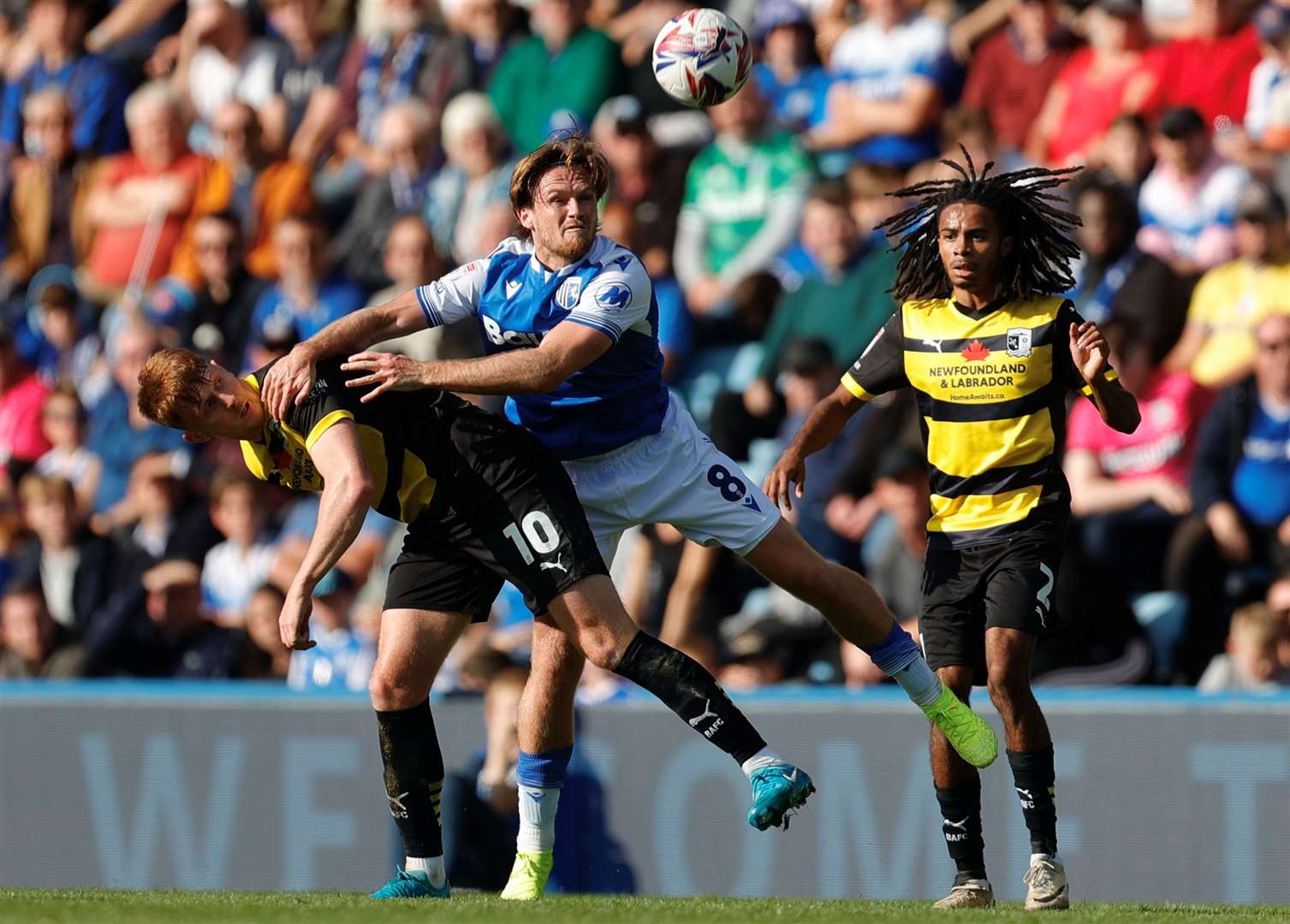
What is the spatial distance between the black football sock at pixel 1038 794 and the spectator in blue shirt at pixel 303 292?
713cm

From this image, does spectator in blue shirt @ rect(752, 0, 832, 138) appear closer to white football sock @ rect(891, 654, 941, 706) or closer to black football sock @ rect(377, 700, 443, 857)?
white football sock @ rect(891, 654, 941, 706)

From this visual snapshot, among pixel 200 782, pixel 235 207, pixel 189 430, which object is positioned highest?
pixel 235 207

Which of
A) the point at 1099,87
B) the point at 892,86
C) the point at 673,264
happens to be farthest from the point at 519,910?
the point at 892,86

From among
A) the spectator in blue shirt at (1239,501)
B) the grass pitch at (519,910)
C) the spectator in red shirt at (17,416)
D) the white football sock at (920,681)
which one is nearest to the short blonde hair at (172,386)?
the grass pitch at (519,910)

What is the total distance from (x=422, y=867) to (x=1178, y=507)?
455 centimetres

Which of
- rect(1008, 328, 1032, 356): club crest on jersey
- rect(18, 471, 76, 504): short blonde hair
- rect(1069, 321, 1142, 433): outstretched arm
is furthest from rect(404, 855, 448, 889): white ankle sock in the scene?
rect(18, 471, 76, 504): short blonde hair

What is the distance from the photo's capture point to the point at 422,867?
7008mm

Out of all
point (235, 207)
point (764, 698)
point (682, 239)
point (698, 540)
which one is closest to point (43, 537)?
point (235, 207)

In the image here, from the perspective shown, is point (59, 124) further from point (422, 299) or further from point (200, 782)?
point (422, 299)

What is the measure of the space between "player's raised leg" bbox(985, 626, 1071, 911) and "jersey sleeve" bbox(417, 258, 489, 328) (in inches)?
83.3

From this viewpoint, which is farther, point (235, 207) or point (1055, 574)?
point (235, 207)

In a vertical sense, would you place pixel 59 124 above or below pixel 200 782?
above

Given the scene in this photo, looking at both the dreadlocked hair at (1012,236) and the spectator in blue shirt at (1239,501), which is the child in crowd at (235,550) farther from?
the dreadlocked hair at (1012,236)

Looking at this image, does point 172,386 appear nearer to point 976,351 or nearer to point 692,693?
point 692,693
